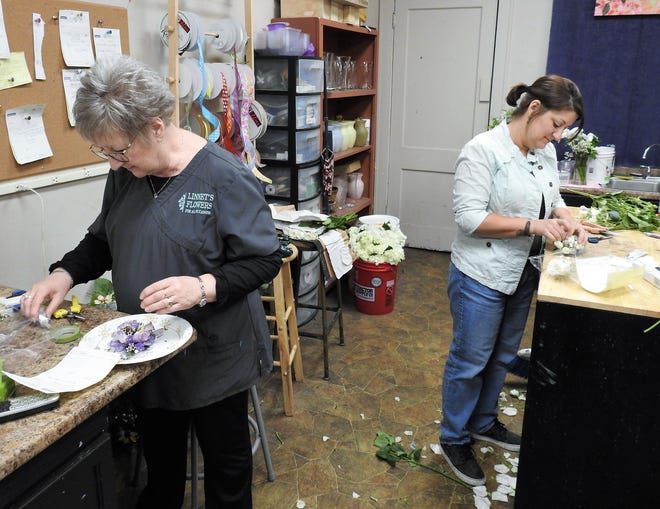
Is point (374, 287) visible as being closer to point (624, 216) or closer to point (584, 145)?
point (624, 216)

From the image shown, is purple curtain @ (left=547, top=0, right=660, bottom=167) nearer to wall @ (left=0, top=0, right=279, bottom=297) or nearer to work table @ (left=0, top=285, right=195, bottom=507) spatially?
wall @ (left=0, top=0, right=279, bottom=297)

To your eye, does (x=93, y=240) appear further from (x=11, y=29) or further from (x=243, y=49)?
(x=243, y=49)

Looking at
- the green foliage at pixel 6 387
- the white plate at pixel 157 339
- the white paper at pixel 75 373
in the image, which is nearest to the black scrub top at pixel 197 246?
the white plate at pixel 157 339

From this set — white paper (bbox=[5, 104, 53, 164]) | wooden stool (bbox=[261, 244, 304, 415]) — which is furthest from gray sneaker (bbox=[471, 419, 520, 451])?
white paper (bbox=[5, 104, 53, 164])

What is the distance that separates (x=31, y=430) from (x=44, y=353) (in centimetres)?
29

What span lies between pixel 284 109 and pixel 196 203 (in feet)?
6.42

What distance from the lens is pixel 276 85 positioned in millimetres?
3217

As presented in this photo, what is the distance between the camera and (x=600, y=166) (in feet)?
12.8

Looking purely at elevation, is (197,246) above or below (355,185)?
above

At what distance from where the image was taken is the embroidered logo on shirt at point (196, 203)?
1398 millimetres

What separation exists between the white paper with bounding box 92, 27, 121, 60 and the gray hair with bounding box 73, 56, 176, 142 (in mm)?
1005

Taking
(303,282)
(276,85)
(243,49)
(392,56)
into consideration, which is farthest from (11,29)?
(392,56)

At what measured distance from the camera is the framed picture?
383cm

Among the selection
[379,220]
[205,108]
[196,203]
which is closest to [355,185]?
[379,220]
